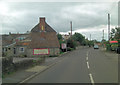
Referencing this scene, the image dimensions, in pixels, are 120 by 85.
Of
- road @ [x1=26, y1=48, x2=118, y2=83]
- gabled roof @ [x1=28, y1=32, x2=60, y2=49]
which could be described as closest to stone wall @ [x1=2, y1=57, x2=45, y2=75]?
road @ [x1=26, y1=48, x2=118, y2=83]

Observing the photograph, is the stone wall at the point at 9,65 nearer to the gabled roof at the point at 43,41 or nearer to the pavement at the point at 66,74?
the pavement at the point at 66,74

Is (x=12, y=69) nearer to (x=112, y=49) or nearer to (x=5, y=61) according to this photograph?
(x=5, y=61)

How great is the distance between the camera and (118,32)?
34.4 metres

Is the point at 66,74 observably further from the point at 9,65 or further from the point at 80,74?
the point at 9,65

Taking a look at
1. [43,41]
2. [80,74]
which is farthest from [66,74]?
[43,41]

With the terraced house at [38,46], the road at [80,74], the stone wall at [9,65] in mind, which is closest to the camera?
the road at [80,74]

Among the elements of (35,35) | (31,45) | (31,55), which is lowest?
(31,55)

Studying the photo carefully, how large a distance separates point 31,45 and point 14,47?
5.67m

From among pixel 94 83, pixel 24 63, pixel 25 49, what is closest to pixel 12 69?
pixel 24 63

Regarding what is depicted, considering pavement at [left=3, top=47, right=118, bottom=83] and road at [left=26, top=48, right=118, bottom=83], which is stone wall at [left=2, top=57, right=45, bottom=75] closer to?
pavement at [left=3, top=47, right=118, bottom=83]

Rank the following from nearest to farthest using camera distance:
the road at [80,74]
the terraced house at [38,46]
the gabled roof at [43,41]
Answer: the road at [80,74], the terraced house at [38,46], the gabled roof at [43,41]

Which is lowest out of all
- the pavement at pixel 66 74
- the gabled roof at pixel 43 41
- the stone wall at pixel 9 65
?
the pavement at pixel 66 74

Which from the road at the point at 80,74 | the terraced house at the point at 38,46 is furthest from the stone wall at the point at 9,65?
the terraced house at the point at 38,46

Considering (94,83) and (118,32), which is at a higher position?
(118,32)
